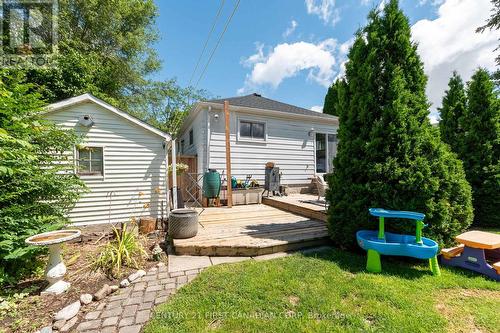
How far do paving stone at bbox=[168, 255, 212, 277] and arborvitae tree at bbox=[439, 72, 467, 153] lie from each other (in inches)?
273

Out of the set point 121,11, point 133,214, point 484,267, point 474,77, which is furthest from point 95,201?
point 121,11

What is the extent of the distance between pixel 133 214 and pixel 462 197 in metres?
7.11

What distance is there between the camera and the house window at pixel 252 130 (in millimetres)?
8180

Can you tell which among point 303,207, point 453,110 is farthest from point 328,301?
point 453,110

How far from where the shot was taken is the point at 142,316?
6.91 feet

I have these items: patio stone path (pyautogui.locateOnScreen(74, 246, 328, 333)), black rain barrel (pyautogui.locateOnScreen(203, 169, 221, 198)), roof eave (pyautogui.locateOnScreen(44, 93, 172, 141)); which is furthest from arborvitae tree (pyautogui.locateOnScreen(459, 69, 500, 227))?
roof eave (pyautogui.locateOnScreen(44, 93, 172, 141))

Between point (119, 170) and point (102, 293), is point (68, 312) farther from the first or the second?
point (119, 170)

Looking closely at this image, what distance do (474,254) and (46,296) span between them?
18.6 feet

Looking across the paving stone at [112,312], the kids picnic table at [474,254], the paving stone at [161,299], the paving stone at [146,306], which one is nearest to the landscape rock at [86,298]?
the paving stone at [112,312]

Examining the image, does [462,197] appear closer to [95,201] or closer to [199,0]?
[95,201]

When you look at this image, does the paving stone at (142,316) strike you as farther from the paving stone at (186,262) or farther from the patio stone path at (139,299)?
the paving stone at (186,262)

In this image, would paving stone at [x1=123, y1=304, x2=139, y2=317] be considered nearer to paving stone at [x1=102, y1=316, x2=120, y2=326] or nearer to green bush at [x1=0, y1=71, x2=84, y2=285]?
paving stone at [x1=102, y1=316, x2=120, y2=326]

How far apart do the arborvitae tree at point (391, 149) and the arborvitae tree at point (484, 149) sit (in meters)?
2.51

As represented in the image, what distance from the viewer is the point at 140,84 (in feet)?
47.0
